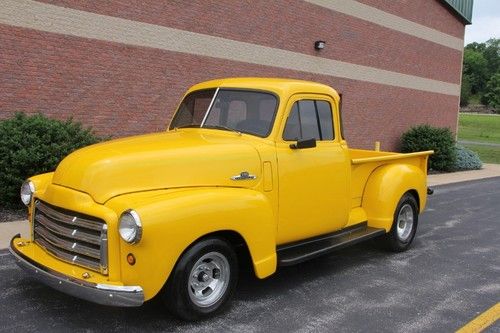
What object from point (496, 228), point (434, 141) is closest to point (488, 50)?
point (434, 141)

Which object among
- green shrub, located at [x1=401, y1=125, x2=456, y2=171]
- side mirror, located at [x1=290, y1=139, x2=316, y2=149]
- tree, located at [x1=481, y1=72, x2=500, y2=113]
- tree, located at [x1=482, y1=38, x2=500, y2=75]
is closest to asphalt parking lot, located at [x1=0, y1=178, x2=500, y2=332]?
side mirror, located at [x1=290, y1=139, x2=316, y2=149]

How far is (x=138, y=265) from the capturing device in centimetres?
384

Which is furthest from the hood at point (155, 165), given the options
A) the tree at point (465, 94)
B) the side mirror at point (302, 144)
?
the tree at point (465, 94)

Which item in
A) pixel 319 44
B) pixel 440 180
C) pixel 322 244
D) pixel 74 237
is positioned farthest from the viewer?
pixel 319 44

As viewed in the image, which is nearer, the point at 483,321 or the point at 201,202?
the point at 201,202

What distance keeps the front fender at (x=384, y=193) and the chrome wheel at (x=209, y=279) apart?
267 cm

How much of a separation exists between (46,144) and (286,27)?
9185 millimetres

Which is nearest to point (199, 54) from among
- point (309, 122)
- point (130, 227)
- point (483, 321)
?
point (309, 122)

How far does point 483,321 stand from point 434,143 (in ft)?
50.3

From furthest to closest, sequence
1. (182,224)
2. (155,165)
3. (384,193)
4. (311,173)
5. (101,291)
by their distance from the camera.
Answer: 1. (384,193)
2. (311,173)
3. (155,165)
4. (182,224)
5. (101,291)

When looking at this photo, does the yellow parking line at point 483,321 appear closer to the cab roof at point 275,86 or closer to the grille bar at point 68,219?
the cab roof at point 275,86

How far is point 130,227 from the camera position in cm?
381

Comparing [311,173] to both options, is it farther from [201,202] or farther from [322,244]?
[201,202]

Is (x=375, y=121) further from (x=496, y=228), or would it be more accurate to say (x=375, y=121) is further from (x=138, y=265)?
(x=138, y=265)
